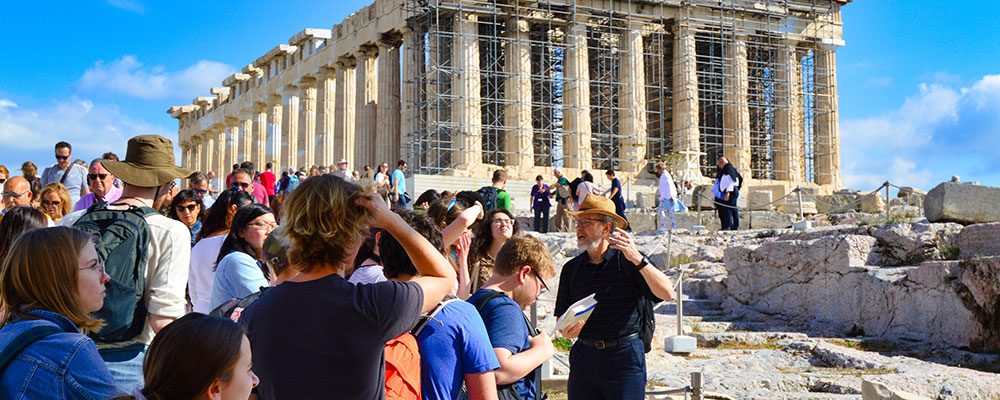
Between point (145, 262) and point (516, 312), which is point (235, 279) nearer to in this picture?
point (145, 262)

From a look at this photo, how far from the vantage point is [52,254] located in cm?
262

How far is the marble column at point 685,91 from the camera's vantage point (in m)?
30.6

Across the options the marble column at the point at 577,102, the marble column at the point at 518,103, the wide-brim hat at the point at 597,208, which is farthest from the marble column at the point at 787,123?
the wide-brim hat at the point at 597,208

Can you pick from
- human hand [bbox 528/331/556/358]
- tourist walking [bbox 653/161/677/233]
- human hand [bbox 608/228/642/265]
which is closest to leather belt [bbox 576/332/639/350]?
human hand [bbox 608/228/642/265]

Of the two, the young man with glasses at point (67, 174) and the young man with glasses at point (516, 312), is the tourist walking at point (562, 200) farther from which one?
the young man with glasses at point (516, 312)

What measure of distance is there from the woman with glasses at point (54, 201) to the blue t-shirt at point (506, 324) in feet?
13.8

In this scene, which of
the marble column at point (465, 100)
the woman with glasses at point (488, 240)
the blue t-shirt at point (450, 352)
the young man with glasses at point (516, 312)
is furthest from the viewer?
the marble column at point (465, 100)

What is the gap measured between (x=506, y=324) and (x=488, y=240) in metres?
1.84

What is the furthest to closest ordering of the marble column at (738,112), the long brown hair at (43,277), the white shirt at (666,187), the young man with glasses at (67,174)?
the marble column at (738,112)
the white shirt at (666,187)
the young man with glasses at (67,174)
the long brown hair at (43,277)

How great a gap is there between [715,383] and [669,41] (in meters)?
27.1

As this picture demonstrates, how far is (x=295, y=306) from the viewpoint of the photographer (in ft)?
8.92

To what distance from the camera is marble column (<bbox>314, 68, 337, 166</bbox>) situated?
32.7m

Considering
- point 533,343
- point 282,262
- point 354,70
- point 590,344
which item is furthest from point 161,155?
point 354,70

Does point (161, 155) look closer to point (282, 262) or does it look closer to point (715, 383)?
point (282, 262)
